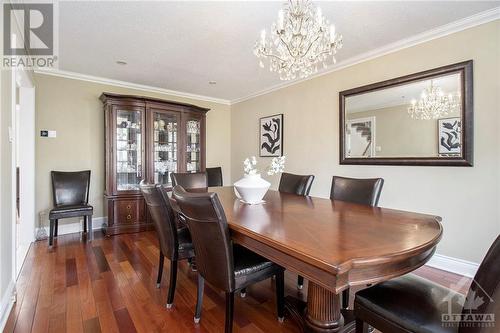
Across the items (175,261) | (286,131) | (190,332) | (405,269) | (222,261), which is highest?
(286,131)

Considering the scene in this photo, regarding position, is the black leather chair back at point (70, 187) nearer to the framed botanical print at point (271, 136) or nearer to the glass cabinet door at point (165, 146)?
the glass cabinet door at point (165, 146)

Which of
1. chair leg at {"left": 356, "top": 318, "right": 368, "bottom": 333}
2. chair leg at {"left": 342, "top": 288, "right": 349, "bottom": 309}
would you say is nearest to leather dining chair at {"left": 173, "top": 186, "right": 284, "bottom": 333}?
chair leg at {"left": 356, "top": 318, "right": 368, "bottom": 333}

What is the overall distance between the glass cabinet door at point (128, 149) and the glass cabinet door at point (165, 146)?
10.2 inches

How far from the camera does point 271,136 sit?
4457 millimetres

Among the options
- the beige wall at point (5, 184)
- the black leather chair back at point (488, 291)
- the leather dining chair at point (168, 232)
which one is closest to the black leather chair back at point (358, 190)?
the black leather chair back at point (488, 291)

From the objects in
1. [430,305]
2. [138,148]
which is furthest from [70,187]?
[430,305]

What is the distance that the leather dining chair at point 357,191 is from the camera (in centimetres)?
198

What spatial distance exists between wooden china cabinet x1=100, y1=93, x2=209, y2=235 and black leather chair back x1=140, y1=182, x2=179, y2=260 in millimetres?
2050

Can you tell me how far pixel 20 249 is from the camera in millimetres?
3000

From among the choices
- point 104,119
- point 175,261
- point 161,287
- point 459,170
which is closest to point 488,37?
point 459,170

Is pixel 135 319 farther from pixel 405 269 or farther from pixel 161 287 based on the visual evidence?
pixel 405 269

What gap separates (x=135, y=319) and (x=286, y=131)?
3.22 meters

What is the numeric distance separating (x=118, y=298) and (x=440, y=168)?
3.12 meters

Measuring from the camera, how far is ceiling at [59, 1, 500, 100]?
2.09 meters
